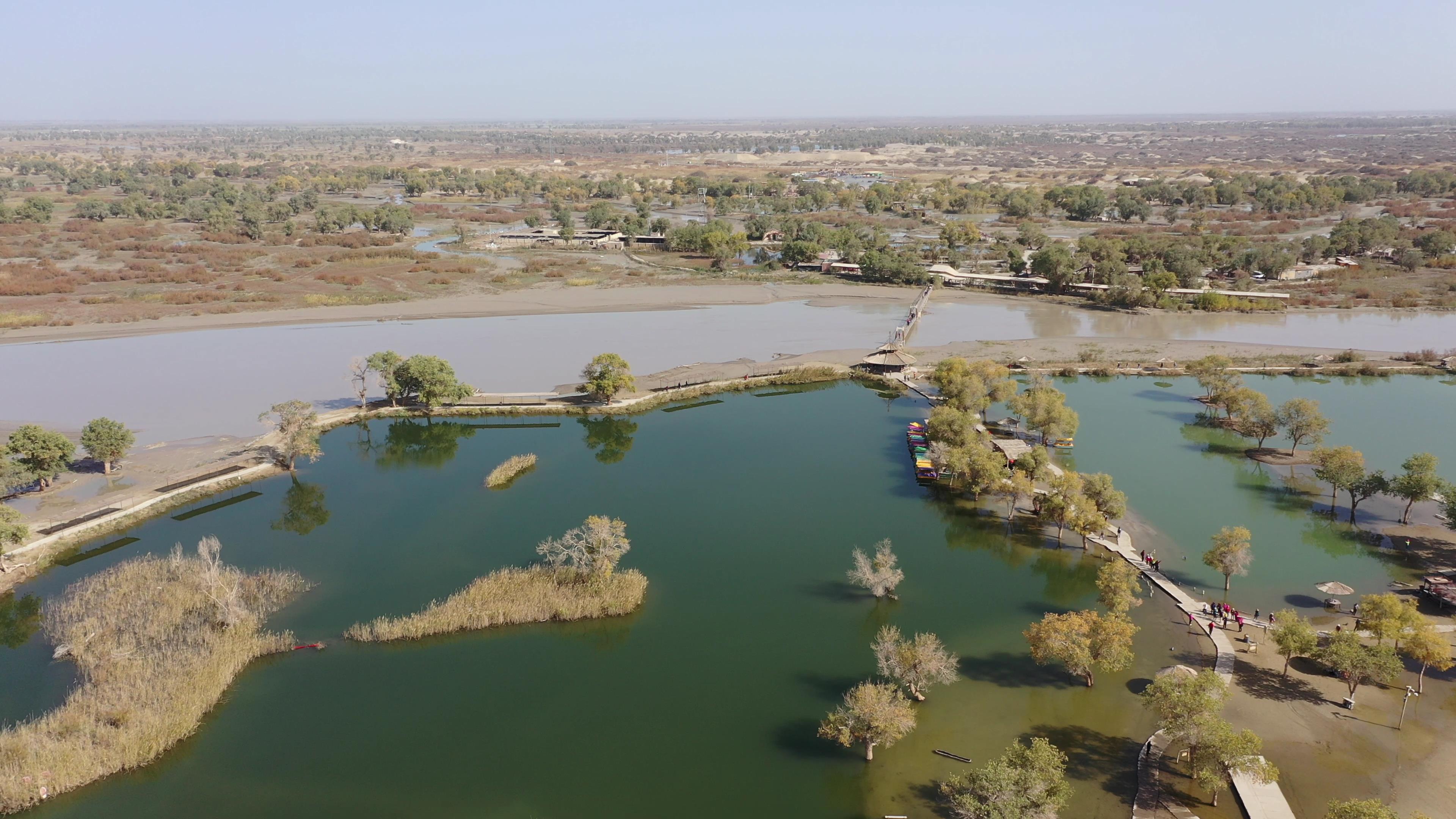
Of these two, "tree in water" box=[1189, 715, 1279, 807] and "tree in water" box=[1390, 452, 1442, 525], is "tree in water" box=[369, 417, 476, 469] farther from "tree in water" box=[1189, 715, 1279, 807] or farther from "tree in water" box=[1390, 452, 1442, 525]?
"tree in water" box=[1390, 452, 1442, 525]

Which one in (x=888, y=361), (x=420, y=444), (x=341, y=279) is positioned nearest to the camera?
(x=420, y=444)

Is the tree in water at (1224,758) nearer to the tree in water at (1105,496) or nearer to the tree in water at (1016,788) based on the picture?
the tree in water at (1016,788)

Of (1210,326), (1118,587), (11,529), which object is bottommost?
(1118,587)

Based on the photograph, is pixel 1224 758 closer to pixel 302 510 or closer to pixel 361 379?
pixel 302 510

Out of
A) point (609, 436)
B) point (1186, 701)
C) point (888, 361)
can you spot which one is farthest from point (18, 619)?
point (888, 361)

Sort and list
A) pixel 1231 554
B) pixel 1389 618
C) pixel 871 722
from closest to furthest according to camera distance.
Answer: pixel 871 722
pixel 1389 618
pixel 1231 554

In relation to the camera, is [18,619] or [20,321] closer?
[18,619]

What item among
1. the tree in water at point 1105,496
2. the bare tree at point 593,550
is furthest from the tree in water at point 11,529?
the tree in water at point 1105,496
